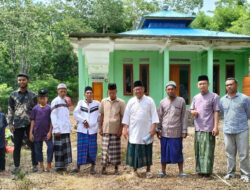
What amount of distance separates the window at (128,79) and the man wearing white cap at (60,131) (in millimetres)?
7836

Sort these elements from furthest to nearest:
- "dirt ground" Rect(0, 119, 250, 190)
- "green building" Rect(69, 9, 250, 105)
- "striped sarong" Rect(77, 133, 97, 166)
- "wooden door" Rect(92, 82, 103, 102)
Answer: "wooden door" Rect(92, 82, 103, 102) < "green building" Rect(69, 9, 250, 105) < "striped sarong" Rect(77, 133, 97, 166) < "dirt ground" Rect(0, 119, 250, 190)

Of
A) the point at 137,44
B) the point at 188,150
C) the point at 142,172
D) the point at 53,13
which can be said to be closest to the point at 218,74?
the point at 137,44

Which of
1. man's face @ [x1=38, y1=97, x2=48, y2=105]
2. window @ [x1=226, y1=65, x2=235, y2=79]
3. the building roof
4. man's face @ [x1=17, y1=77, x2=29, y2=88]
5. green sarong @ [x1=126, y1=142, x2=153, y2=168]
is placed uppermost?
the building roof

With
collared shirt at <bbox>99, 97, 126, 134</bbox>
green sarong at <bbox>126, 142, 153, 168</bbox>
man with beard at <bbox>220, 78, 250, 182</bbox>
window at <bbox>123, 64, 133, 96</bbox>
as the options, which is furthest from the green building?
Answer: green sarong at <bbox>126, 142, 153, 168</bbox>

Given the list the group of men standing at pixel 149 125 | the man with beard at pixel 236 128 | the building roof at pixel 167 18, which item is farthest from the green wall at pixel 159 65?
the man with beard at pixel 236 128

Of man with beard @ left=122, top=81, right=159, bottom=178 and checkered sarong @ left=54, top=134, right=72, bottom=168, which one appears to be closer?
man with beard @ left=122, top=81, right=159, bottom=178

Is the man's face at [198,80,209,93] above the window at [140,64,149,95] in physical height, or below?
below

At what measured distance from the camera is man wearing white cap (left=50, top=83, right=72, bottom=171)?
16.1 feet

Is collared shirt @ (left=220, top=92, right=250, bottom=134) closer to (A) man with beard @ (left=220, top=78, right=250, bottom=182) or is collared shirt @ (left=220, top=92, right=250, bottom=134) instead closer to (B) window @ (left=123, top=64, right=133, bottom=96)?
(A) man with beard @ (left=220, top=78, right=250, bottom=182)

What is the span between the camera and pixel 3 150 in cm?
497

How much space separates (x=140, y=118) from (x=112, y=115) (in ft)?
1.82

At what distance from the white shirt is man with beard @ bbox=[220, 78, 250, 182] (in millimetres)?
2876

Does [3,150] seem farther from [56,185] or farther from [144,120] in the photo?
[144,120]

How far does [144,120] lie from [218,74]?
9805 millimetres
